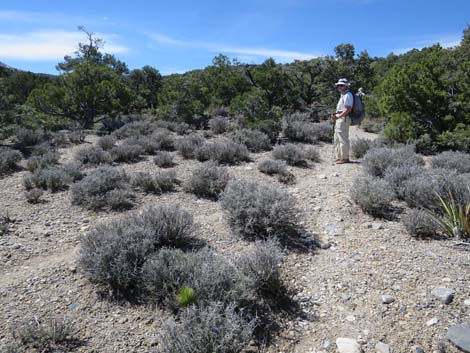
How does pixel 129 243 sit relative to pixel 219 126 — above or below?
below

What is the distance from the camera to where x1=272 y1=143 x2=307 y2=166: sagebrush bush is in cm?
838

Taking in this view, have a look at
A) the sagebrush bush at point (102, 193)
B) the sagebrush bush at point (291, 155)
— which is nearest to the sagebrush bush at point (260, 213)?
the sagebrush bush at point (102, 193)

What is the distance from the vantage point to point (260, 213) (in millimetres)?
4461

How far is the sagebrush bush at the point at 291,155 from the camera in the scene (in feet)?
27.5

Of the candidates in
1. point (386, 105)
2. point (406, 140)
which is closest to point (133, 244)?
point (406, 140)

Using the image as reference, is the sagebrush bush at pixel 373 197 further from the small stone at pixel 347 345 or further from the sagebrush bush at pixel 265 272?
the small stone at pixel 347 345

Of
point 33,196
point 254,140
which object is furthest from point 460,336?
point 254,140

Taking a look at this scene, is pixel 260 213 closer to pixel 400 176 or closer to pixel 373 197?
pixel 373 197

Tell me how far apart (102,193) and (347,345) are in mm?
4866

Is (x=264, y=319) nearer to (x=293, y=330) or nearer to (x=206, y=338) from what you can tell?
(x=293, y=330)

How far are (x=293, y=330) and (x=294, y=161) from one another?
5814 mm

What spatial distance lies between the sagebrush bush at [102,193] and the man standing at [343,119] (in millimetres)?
4826

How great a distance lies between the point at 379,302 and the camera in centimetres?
315

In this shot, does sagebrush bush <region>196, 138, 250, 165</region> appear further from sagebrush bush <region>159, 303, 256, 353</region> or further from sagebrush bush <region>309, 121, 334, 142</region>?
sagebrush bush <region>159, 303, 256, 353</region>
